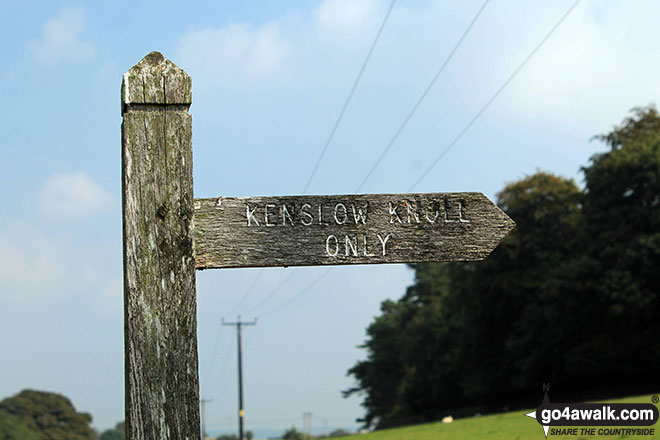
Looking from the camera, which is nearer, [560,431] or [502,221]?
[502,221]

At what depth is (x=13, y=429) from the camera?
3194 inches

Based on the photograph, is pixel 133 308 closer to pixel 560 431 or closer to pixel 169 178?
pixel 169 178

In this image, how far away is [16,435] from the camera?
79.3 m

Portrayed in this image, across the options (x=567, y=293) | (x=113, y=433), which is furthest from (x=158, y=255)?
(x=113, y=433)

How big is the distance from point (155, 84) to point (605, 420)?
1720 cm

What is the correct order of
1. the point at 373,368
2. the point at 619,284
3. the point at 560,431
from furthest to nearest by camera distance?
the point at 373,368 < the point at 619,284 < the point at 560,431

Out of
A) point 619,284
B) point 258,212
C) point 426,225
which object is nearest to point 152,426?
point 258,212

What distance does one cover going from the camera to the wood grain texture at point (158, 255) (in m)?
3.16

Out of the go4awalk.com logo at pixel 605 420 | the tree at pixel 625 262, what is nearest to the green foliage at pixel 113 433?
the tree at pixel 625 262

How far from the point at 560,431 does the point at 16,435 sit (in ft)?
243

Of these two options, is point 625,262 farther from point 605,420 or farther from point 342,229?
point 342,229

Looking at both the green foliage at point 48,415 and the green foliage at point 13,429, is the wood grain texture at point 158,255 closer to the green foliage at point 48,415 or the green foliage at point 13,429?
the green foliage at point 13,429

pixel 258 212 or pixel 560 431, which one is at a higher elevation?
pixel 258 212

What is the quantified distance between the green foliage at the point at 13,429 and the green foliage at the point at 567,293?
41717mm
